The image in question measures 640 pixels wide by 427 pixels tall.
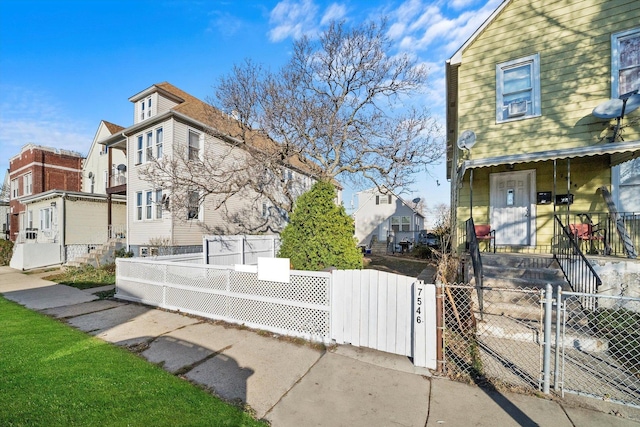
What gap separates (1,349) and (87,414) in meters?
3.18

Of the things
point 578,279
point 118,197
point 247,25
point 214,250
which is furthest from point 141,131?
point 578,279

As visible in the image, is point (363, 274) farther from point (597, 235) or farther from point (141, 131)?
point (141, 131)

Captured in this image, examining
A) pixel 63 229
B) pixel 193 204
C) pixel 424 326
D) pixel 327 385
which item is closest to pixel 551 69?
pixel 424 326

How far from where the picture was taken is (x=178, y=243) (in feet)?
44.0

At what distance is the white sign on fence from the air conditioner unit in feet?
21.7

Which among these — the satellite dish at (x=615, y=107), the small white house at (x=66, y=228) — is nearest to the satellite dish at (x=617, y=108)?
the satellite dish at (x=615, y=107)

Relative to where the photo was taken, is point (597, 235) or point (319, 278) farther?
point (597, 235)

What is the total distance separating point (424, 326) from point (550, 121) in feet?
22.9

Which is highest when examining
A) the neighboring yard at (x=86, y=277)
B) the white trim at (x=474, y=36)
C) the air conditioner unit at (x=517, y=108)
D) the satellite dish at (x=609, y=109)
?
the white trim at (x=474, y=36)

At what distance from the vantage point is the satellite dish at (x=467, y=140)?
7.89 metres

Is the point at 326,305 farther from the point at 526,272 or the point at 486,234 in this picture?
the point at 486,234

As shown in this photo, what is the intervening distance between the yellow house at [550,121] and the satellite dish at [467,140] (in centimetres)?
4

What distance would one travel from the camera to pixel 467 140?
7949mm

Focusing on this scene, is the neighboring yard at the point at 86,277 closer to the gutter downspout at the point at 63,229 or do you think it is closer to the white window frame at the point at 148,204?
the white window frame at the point at 148,204
